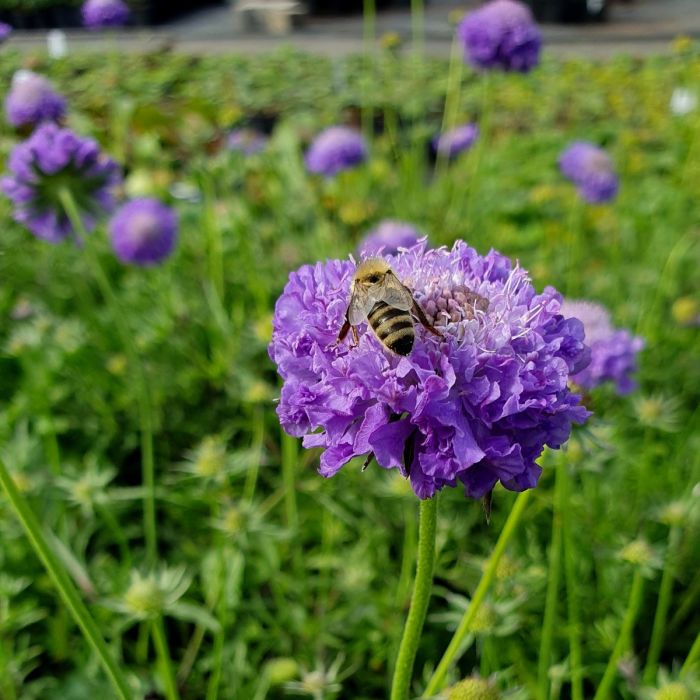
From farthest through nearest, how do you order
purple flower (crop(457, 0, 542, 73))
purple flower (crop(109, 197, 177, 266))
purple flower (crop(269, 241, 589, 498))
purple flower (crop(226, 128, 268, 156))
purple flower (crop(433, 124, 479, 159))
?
purple flower (crop(433, 124, 479, 159)) < purple flower (crop(226, 128, 268, 156)) < purple flower (crop(457, 0, 542, 73)) < purple flower (crop(109, 197, 177, 266)) < purple flower (crop(269, 241, 589, 498))

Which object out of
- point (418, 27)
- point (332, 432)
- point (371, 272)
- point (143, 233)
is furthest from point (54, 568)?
point (418, 27)

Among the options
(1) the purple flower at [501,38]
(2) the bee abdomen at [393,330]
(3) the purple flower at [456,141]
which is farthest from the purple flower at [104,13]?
(2) the bee abdomen at [393,330]

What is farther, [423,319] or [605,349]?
[605,349]

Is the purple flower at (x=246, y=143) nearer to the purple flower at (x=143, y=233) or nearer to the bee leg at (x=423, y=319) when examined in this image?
the purple flower at (x=143, y=233)

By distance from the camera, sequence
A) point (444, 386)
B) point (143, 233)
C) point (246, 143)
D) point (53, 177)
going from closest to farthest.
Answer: point (444, 386) < point (53, 177) < point (143, 233) < point (246, 143)

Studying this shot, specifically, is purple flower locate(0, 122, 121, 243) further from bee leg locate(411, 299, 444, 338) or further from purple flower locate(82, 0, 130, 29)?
bee leg locate(411, 299, 444, 338)

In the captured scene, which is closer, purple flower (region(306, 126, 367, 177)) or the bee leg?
the bee leg

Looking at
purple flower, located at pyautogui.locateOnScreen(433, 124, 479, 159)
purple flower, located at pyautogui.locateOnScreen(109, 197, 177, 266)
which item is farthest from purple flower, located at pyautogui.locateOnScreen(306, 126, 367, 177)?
purple flower, located at pyautogui.locateOnScreen(109, 197, 177, 266)

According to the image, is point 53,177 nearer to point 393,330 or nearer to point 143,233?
point 143,233
